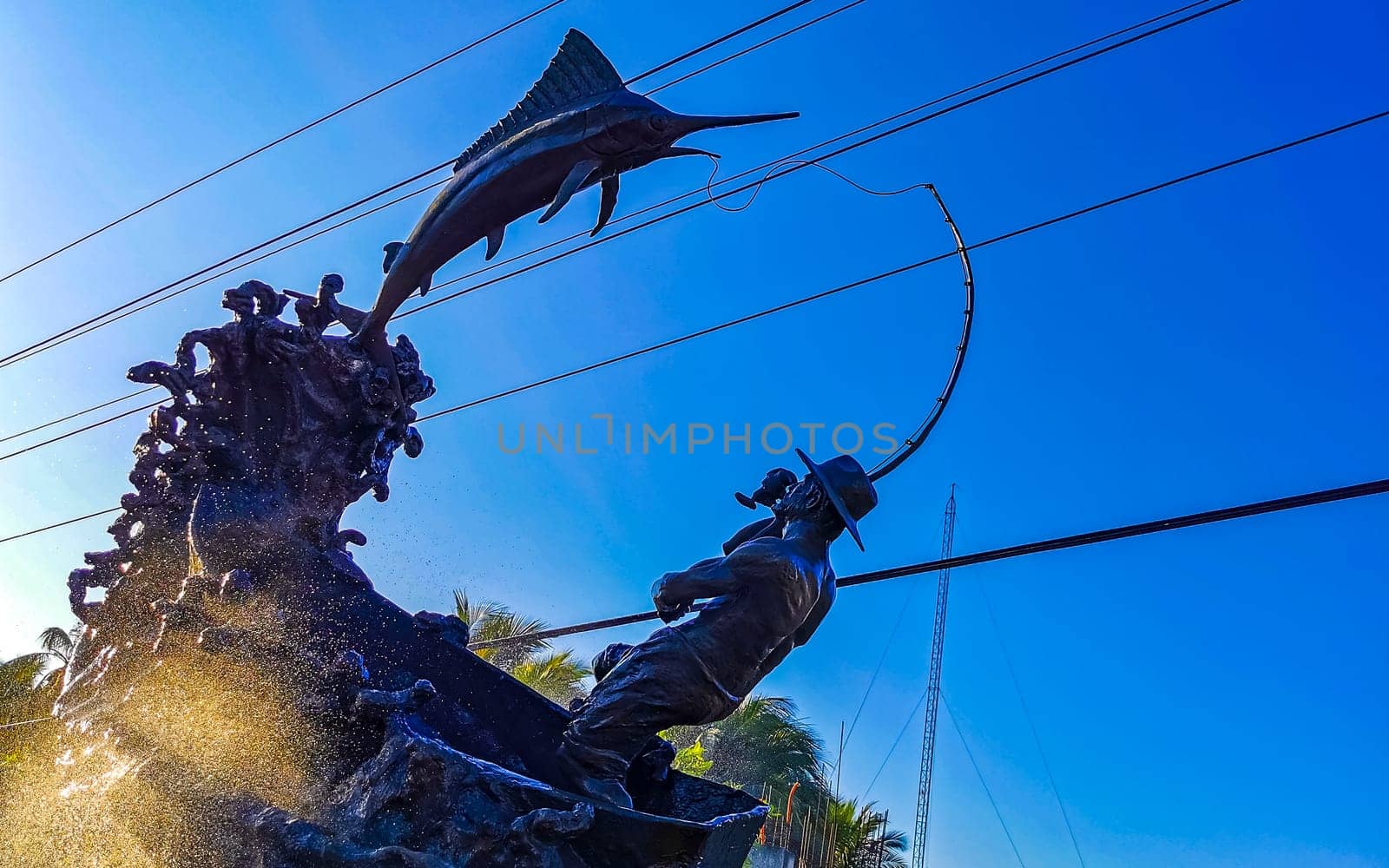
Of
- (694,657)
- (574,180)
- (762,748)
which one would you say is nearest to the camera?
(694,657)

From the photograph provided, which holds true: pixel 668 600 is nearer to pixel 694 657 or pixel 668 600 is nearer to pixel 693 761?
pixel 694 657

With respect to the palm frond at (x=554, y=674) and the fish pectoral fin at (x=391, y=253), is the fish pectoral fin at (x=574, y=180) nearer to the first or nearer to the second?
the fish pectoral fin at (x=391, y=253)

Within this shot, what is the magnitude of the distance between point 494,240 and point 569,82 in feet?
3.11

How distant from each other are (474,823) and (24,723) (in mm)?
3416

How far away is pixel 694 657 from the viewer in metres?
4.32

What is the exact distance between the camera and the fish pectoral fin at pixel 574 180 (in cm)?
513

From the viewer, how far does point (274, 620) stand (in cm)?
444

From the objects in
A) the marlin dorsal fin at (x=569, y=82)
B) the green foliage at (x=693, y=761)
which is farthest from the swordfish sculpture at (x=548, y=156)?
the green foliage at (x=693, y=761)

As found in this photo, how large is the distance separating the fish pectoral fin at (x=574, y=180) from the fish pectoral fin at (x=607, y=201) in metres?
0.22

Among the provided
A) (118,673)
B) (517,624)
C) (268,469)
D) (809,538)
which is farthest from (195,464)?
(517,624)

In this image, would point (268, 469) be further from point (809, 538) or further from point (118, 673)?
point (809, 538)

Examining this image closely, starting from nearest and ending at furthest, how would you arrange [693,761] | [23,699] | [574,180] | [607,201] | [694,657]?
[694,657] → [574,180] → [607,201] → [23,699] → [693,761]

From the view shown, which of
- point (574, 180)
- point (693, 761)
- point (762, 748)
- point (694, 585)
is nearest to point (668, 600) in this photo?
point (694, 585)

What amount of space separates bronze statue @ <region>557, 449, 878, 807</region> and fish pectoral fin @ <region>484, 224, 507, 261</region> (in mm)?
2215
